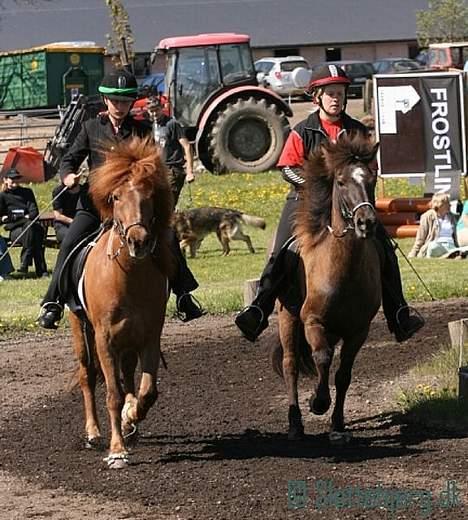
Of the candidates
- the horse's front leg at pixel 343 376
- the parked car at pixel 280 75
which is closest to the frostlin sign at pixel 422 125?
the horse's front leg at pixel 343 376

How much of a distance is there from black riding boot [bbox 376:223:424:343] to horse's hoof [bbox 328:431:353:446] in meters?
1.06

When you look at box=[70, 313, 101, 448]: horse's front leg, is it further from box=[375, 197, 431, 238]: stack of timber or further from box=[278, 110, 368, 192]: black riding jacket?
box=[375, 197, 431, 238]: stack of timber

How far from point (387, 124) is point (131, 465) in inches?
593

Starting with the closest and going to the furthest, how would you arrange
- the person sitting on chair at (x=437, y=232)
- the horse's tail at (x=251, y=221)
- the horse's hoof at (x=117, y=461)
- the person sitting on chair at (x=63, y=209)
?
the horse's hoof at (x=117, y=461)
the person sitting on chair at (x=63, y=209)
the person sitting on chair at (x=437, y=232)
the horse's tail at (x=251, y=221)

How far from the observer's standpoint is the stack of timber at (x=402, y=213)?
2166cm

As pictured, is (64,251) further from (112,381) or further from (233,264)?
(233,264)

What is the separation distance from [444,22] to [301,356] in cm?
5254

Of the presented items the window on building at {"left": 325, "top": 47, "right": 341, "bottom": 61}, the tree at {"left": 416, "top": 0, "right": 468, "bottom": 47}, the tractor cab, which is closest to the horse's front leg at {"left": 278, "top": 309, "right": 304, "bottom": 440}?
the tractor cab

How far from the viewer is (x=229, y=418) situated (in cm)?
947

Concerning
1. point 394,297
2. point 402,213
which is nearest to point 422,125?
point 402,213

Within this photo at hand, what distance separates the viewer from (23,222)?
20156 millimetres

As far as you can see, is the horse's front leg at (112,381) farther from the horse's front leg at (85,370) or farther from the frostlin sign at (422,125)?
the frostlin sign at (422,125)

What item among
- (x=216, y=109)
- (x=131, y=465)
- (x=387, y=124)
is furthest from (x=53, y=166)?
(x=131, y=465)

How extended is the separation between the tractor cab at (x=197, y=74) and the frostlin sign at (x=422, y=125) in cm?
960
